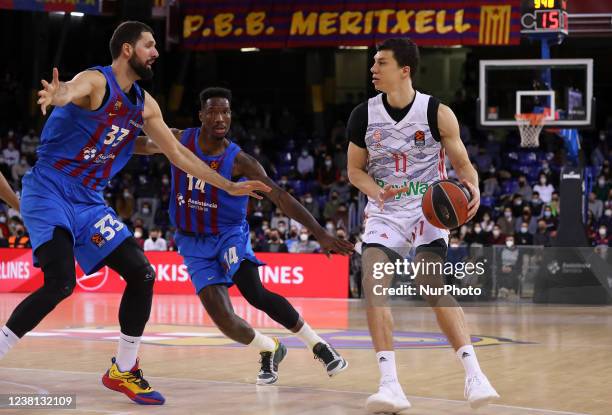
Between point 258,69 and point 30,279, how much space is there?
1661 cm

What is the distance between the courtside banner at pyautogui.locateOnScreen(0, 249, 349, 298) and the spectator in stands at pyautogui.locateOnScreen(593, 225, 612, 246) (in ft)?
15.9

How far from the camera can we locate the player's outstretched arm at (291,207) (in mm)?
6793

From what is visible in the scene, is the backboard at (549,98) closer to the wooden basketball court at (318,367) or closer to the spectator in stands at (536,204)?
the spectator in stands at (536,204)

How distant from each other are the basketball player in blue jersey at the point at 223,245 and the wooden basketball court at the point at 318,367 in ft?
1.17

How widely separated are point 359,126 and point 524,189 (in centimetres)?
1686

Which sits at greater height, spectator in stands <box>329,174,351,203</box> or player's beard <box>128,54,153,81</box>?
player's beard <box>128,54,153,81</box>

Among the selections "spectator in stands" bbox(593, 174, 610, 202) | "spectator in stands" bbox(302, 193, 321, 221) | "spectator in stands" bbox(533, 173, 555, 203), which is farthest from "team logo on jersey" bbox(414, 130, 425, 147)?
"spectator in stands" bbox(302, 193, 321, 221)

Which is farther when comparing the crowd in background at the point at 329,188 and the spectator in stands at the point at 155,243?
the spectator in stands at the point at 155,243

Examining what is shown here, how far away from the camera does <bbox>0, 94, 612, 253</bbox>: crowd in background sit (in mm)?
21344

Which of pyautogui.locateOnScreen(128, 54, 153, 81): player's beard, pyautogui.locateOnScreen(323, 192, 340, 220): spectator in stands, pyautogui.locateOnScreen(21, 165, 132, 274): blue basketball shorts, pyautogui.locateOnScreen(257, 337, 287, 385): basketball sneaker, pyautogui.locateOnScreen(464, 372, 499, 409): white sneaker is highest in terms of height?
pyautogui.locateOnScreen(128, 54, 153, 81): player's beard

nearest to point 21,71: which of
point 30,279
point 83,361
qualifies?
point 30,279

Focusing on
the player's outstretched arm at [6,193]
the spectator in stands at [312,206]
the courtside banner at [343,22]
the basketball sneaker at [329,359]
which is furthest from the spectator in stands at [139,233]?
the player's outstretched arm at [6,193]

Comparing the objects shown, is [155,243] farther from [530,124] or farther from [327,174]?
[530,124]

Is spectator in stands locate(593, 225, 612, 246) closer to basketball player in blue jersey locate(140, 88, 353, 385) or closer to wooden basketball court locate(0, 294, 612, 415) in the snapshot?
wooden basketball court locate(0, 294, 612, 415)
